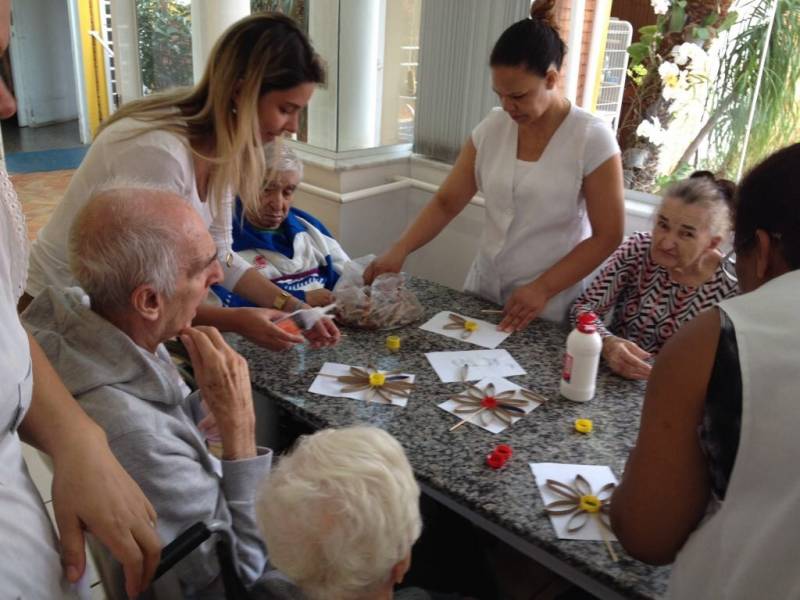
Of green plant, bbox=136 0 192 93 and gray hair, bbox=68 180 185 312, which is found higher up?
green plant, bbox=136 0 192 93

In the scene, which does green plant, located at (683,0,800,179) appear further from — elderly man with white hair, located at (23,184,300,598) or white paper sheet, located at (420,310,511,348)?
elderly man with white hair, located at (23,184,300,598)

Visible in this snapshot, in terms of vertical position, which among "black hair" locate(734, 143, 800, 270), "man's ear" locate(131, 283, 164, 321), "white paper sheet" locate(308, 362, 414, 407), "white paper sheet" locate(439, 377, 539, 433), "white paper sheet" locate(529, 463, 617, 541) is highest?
"black hair" locate(734, 143, 800, 270)

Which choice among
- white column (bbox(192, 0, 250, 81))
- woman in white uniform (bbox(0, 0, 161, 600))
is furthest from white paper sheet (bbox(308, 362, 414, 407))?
white column (bbox(192, 0, 250, 81))

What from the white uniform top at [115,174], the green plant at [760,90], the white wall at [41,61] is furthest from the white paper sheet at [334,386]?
the white wall at [41,61]

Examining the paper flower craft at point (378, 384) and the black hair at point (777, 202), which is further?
the paper flower craft at point (378, 384)

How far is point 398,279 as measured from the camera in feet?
7.20

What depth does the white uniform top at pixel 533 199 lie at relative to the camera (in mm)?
2115

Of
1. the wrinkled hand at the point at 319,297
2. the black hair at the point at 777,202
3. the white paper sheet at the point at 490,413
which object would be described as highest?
the black hair at the point at 777,202

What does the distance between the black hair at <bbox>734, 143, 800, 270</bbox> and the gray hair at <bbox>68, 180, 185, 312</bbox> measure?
100 cm

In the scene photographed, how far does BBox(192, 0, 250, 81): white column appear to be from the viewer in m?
3.97

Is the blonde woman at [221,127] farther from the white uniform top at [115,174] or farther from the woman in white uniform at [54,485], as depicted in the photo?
the woman in white uniform at [54,485]

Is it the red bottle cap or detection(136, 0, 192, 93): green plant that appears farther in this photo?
detection(136, 0, 192, 93): green plant

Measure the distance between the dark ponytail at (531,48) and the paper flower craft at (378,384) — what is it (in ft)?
3.28

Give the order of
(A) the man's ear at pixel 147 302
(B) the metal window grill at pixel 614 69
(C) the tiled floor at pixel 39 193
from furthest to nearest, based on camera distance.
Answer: (C) the tiled floor at pixel 39 193, (B) the metal window grill at pixel 614 69, (A) the man's ear at pixel 147 302
